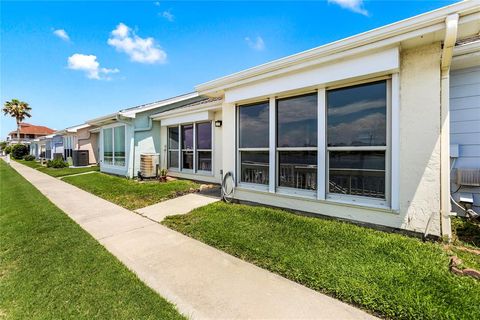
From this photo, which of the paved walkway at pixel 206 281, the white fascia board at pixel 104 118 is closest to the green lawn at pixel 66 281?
the paved walkway at pixel 206 281

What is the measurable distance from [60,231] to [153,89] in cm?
1543

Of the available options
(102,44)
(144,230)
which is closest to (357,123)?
(144,230)

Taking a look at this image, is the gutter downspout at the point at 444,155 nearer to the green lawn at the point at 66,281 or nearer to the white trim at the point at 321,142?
the white trim at the point at 321,142

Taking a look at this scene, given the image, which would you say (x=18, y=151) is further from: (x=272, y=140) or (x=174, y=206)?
(x=272, y=140)

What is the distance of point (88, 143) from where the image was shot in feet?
64.2

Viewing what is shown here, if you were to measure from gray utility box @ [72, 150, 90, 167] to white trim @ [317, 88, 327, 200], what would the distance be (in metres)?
20.0

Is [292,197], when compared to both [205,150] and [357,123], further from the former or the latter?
[205,150]

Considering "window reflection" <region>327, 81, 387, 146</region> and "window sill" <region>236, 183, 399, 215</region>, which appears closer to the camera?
"window sill" <region>236, 183, 399, 215</region>

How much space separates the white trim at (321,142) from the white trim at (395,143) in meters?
1.16

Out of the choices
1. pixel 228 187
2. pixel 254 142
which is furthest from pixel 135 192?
pixel 254 142

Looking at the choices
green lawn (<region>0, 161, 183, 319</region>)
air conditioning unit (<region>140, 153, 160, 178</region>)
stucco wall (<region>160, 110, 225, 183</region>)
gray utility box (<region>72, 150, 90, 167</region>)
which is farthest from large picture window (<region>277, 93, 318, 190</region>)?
gray utility box (<region>72, 150, 90, 167</region>)

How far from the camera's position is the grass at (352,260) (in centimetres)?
225

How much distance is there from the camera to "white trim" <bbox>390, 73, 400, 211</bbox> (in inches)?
148

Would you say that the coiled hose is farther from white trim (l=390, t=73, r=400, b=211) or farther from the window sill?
white trim (l=390, t=73, r=400, b=211)
